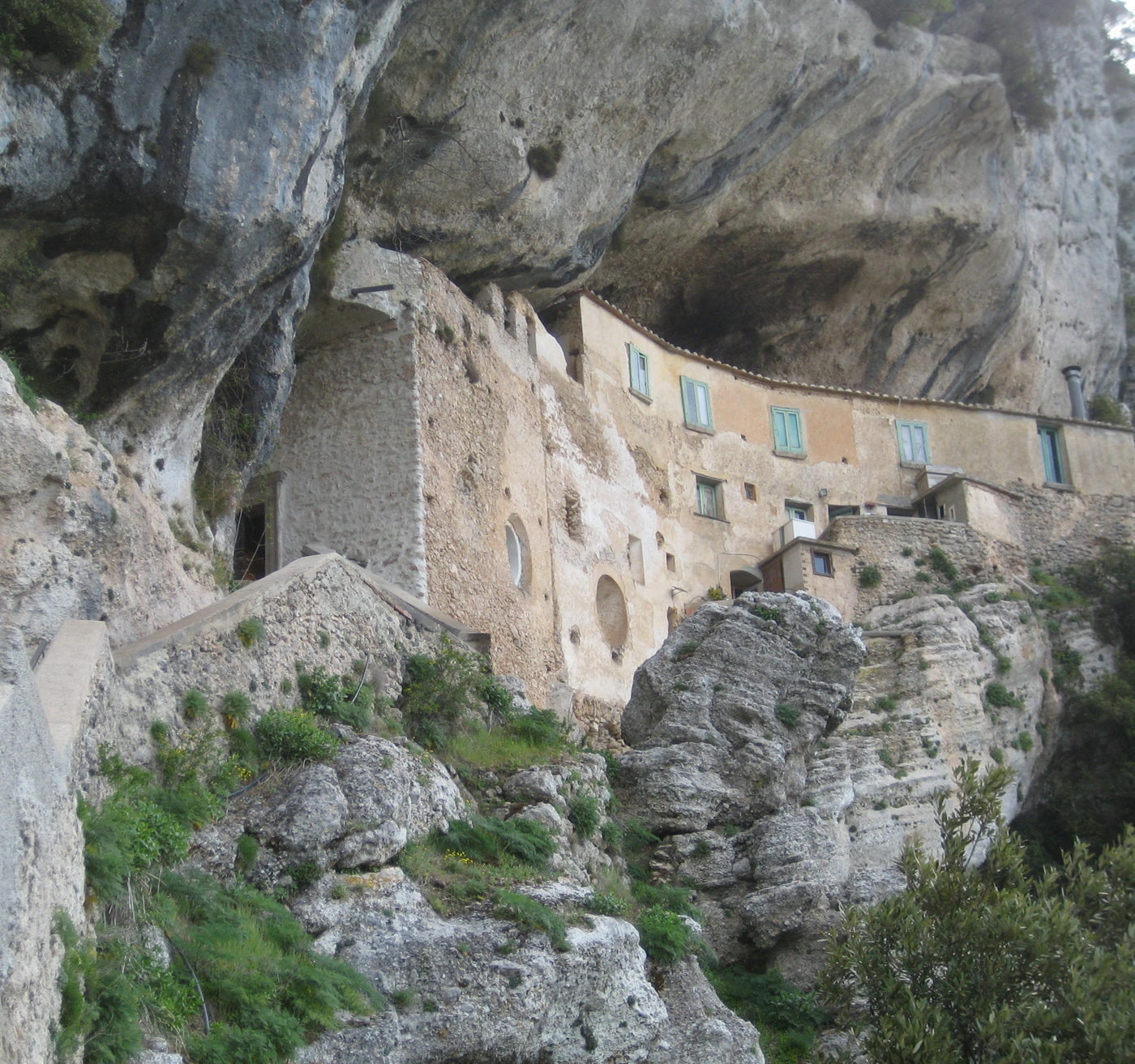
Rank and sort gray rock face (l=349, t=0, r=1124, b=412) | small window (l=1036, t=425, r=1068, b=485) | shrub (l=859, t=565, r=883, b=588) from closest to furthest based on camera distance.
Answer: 1. gray rock face (l=349, t=0, r=1124, b=412)
2. shrub (l=859, t=565, r=883, b=588)
3. small window (l=1036, t=425, r=1068, b=485)

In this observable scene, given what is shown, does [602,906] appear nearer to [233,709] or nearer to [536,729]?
[233,709]

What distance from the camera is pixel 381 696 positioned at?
14.0 metres

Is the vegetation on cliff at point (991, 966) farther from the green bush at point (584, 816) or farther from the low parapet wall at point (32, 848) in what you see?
the low parapet wall at point (32, 848)

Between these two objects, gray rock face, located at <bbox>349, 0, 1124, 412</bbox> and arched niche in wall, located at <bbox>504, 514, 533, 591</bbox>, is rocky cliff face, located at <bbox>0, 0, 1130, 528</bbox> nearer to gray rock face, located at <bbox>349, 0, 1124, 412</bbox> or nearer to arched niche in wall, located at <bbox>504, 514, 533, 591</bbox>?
gray rock face, located at <bbox>349, 0, 1124, 412</bbox>

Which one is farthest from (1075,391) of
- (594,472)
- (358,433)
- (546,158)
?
(358,433)

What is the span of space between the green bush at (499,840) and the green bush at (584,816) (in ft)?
4.01

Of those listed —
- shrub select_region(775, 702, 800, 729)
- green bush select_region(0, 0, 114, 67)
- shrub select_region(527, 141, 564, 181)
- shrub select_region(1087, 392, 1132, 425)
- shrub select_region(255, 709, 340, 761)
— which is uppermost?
shrub select_region(1087, 392, 1132, 425)

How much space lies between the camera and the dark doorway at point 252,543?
67.1 feet

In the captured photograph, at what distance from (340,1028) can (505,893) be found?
2120 millimetres

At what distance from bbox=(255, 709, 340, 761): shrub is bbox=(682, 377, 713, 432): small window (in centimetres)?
1904

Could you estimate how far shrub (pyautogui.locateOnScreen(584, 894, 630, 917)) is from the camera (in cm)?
1220

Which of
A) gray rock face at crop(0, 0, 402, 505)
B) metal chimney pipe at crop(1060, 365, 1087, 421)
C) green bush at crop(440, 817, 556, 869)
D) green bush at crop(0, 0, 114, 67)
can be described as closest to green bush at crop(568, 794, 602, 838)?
green bush at crop(440, 817, 556, 869)

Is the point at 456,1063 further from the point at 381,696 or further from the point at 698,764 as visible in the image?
the point at 698,764

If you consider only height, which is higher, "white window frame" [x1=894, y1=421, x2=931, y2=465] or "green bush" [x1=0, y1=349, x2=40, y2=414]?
A: "white window frame" [x1=894, y1=421, x2=931, y2=465]
